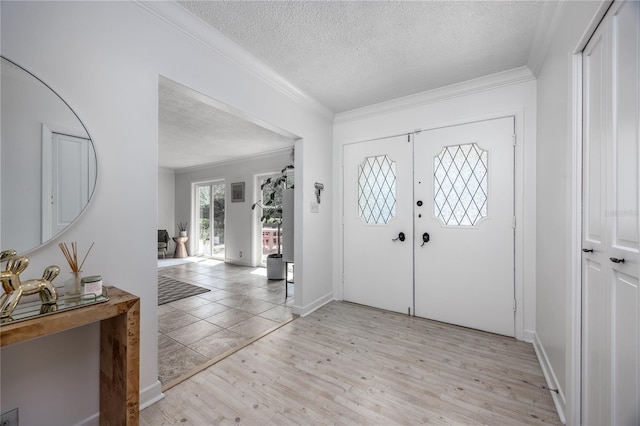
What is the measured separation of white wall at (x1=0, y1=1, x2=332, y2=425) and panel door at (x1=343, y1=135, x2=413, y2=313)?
6.50 ft

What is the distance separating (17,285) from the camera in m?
1.04

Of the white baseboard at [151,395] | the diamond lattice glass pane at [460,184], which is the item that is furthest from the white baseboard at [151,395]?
the diamond lattice glass pane at [460,184]

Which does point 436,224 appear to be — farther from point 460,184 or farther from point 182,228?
point 182,228

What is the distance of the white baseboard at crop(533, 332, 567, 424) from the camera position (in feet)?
4.89

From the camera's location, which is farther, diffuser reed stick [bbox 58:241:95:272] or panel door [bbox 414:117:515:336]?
panel door [bbox 414:117:515:336]

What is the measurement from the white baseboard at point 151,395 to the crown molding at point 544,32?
3439 mm

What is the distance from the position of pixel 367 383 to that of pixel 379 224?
178 centimetres

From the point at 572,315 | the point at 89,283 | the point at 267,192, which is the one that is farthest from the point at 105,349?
the point at 267,192

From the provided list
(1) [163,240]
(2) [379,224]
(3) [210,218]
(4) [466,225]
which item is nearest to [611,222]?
(4) [466,225]

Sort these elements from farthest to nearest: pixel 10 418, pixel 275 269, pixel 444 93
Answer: pixel 275 269
pixel 444 93
pixel 10 418

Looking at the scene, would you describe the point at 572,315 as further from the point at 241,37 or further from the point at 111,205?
the point at 241,37

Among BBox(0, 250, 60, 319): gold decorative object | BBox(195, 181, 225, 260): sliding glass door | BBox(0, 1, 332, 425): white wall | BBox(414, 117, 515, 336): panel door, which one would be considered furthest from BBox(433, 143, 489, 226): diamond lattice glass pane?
BBox(195, 181, 225, 260): sliding glass door

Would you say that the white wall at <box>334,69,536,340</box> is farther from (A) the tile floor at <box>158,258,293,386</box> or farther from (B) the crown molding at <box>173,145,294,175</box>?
(B) the crown molding at <box>173,145,294,175</box>

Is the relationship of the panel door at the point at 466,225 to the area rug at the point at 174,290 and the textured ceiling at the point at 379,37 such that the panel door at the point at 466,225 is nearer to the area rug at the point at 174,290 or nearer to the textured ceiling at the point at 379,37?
the textured ceiling at the point at 379,37
